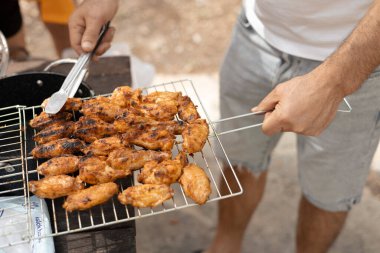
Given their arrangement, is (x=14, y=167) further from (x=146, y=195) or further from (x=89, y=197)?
(x=146, y=195)

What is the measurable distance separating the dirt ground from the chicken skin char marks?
124 inches

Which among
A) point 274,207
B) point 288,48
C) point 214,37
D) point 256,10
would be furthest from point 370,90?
point 214,37

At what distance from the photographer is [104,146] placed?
2.02 metres

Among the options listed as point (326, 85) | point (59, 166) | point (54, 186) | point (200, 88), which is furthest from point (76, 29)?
point (200, 88)

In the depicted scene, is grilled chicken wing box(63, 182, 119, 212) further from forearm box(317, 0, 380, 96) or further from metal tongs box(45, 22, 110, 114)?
forearm box(317, 0, 380, 96)

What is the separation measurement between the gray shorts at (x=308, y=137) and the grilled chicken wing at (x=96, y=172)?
3.70 ft

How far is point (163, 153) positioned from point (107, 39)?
880mm

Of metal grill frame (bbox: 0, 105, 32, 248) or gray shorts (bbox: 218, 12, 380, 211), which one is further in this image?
gray shorts (bbox: 218, 12, 380, 211)

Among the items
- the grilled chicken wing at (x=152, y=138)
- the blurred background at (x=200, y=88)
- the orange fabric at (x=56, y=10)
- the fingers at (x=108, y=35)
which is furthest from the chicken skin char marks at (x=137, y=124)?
the orange fabric at (x=56, y=10)

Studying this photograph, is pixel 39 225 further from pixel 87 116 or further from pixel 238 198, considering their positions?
pixel 238 198

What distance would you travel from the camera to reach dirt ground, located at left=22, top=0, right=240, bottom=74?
17.8ft

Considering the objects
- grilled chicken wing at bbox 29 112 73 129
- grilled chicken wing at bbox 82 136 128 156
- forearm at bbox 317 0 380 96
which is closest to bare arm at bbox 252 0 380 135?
forearm at bbox 317 0 380 96

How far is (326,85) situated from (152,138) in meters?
0.78

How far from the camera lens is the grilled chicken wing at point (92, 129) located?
209 cm
